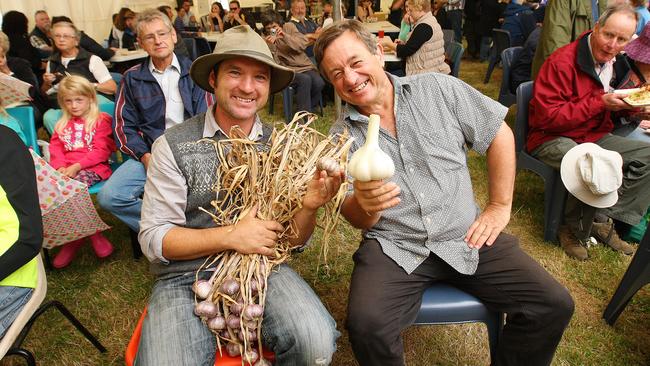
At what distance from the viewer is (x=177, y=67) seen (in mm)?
2832

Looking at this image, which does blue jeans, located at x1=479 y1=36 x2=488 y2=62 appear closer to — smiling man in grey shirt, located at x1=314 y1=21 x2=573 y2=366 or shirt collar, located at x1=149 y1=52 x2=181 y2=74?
shirt collar, located at x1=149 y1=52 x2=181 y2=74

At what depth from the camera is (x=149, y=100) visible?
2.75m

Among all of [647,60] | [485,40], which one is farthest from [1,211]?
[485,40]

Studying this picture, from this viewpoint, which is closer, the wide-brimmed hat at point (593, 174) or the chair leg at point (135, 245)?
the wide-brimmed hat at point (593, 174)

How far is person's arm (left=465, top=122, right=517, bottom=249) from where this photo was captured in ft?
5.57

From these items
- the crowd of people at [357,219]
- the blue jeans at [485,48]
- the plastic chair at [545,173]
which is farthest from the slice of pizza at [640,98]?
the blue jeans at [485,48]

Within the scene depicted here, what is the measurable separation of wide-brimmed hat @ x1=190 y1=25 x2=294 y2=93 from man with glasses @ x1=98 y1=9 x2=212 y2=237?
1.22m

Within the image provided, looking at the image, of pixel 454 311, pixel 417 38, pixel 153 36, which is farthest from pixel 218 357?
pixel 417 38

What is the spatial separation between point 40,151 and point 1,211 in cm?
190

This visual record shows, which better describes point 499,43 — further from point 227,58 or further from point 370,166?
point 370,166

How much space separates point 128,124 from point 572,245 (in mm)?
3064

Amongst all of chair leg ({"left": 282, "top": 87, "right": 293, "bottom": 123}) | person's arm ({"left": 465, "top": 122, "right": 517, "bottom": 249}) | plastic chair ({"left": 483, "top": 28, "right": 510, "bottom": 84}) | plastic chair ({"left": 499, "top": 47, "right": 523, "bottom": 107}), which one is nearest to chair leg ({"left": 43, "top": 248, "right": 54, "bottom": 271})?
person's arm ({"left": 465, "top": 122, "right": 517, "bottom": 249})

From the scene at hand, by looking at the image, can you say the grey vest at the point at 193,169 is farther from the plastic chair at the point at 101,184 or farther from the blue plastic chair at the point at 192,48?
the blue plastic chair at the point at 192,48

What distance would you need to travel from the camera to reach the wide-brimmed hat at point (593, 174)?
2.41 metres
